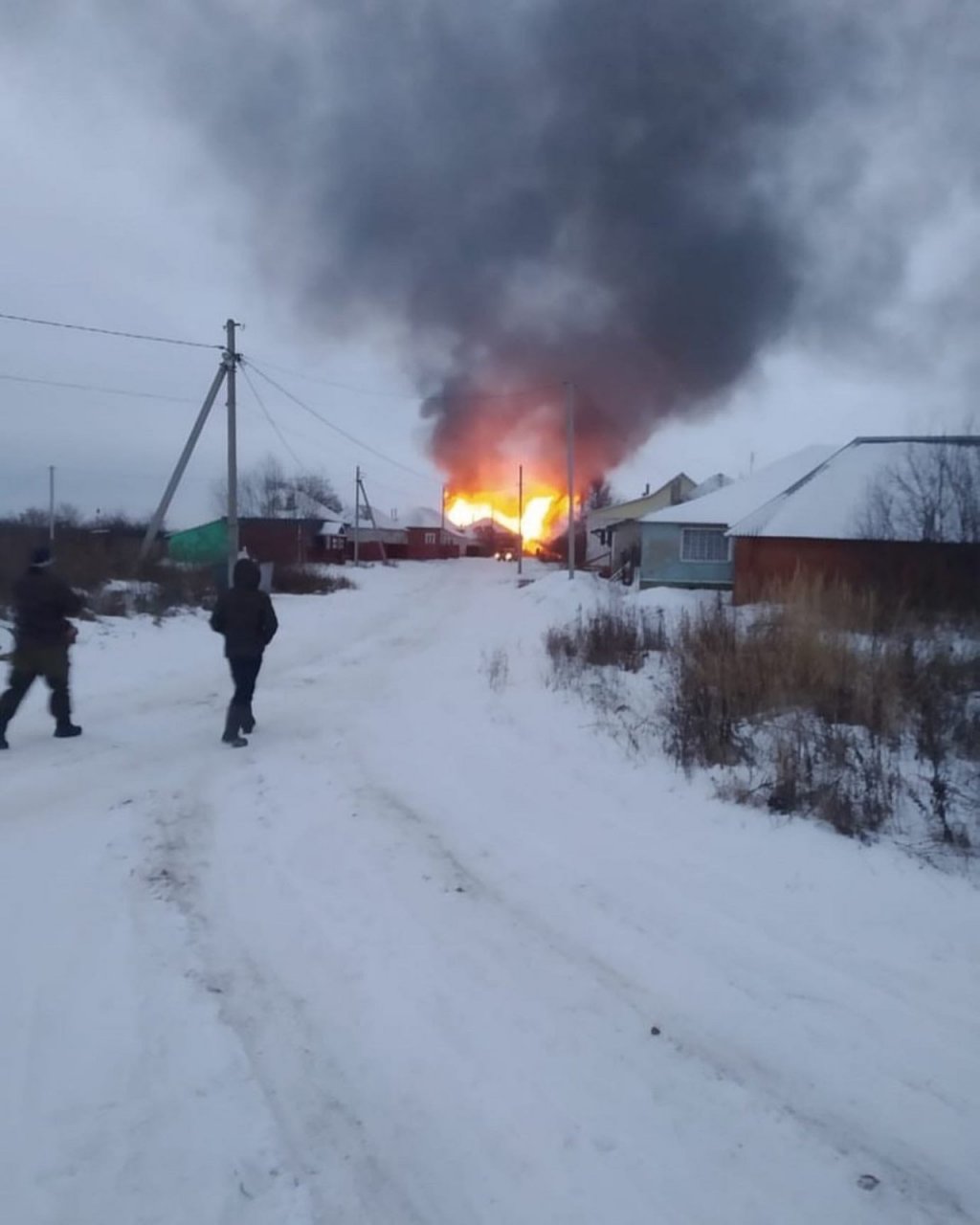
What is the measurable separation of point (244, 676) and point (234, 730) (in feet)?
1.66

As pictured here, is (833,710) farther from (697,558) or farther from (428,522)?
(428,522)

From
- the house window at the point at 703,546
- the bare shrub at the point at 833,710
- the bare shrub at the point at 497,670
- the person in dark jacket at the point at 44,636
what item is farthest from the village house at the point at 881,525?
the person in dark jacket at the point at 44,636

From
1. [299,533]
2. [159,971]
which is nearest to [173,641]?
[159,971]

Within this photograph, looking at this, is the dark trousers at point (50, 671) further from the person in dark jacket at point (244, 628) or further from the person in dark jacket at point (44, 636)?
the person in dark jacket at point (244, 628)

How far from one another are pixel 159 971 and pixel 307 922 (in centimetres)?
68

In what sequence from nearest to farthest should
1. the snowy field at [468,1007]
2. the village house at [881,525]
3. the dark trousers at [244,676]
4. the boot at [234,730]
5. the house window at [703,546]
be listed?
1. the snowy field at [468,1007]
2. the boot at [234,730]
3. the dark trousers at [244,676]
4. the village house at [881,525]
5. the house window at [703,546]

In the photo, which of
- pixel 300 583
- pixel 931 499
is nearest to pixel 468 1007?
pixel 931 499

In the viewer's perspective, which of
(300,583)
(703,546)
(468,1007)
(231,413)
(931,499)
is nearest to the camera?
(468,1007)

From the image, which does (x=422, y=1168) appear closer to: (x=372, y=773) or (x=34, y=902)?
(x=34, y=902)

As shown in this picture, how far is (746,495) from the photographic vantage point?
28.4 metres

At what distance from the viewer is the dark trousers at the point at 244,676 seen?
7.40m

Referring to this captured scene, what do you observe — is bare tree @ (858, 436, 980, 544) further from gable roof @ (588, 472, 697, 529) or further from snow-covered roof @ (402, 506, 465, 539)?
snow-covered roof @ (402, 506, 465, 539)

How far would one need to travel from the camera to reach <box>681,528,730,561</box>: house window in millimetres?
29406

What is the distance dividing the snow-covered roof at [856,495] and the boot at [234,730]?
15.9m
